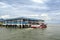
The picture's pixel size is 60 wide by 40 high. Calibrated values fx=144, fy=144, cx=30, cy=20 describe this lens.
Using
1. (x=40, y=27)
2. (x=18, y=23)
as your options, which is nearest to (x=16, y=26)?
(x=18, y=23)

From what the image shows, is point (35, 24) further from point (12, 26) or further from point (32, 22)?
point (12, 26)

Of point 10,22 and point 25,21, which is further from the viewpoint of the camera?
point 10,22

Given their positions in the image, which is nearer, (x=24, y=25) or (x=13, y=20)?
(x=24, y=25)

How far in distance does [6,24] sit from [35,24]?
11.9 meters

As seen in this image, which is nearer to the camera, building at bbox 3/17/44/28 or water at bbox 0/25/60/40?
water at bbox 0/25/60/40

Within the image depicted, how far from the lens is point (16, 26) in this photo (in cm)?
5397

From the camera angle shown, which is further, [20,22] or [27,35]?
[20,22]

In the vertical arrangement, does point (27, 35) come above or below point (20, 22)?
below

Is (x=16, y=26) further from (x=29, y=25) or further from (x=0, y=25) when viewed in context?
(x=0, y=25)

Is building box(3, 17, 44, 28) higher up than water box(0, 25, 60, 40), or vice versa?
building box(3, 17, 44, 28)

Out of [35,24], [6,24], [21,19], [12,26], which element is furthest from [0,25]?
[35,24]

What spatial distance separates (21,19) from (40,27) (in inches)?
306

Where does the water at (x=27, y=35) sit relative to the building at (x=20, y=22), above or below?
below

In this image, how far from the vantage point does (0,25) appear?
59656mm
